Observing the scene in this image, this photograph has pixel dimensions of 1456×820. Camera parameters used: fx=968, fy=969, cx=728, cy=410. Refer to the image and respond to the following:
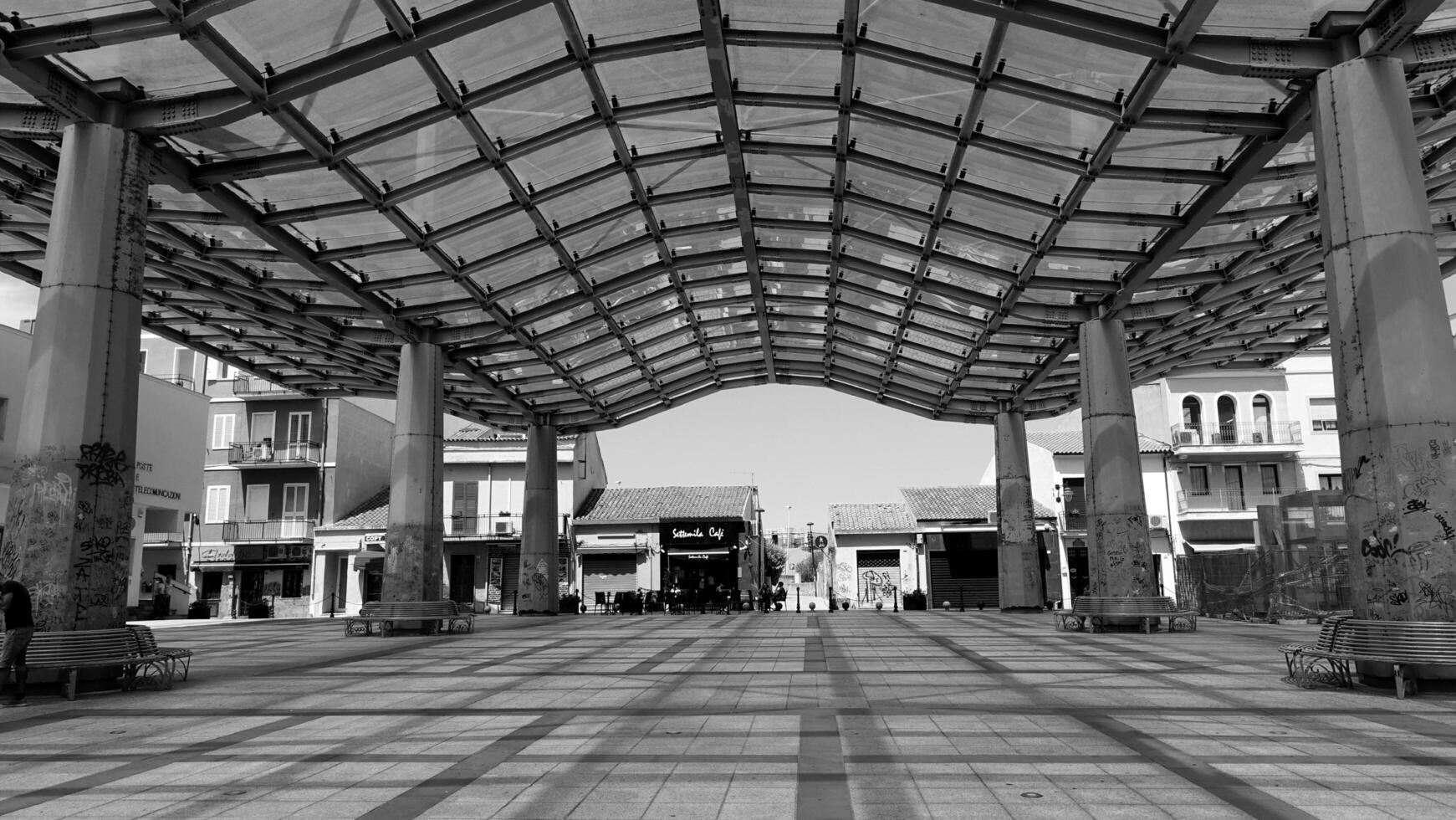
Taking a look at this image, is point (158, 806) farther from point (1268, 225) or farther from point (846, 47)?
point (1268, 225)

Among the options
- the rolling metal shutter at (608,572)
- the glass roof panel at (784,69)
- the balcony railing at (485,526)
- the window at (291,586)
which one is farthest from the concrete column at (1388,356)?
the window at (291,586)

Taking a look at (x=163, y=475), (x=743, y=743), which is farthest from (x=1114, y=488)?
(x=163, y=475)

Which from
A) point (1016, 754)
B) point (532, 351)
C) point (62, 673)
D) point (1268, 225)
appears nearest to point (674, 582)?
point (532, 351)

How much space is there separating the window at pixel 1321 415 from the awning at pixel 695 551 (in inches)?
1177

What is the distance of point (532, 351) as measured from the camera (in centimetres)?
3219

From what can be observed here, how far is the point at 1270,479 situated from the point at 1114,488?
28.4 m

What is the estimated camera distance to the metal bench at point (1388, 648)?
10.5 meters

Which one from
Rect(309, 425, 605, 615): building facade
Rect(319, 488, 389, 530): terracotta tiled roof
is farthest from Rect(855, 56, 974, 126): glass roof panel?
Rect(319, 488, 389, 530): terracotta tiled roof

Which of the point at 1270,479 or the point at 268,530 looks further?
the point at 268,530

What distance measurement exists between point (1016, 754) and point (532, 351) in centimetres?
2649

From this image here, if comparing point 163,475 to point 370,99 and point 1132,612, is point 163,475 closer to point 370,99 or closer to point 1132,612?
point 370,99

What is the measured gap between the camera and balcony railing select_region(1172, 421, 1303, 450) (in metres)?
47.0

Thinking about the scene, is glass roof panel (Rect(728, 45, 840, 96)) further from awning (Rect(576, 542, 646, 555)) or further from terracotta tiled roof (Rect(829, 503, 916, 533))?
terracotta tiled roof (Rect(829, 503, 916, 533))

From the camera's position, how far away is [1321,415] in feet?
159
